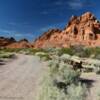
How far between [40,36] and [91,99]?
185 meters

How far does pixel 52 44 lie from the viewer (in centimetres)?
17375

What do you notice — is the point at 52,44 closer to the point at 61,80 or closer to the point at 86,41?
the point at 86,41

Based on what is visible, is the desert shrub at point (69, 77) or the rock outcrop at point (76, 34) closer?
the desert shrub at point (69, 77)

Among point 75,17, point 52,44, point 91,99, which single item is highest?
point 75,17

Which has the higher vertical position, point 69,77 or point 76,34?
point 76,34

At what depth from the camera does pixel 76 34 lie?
177250 mm

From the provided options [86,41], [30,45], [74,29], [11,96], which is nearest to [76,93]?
[11,96]

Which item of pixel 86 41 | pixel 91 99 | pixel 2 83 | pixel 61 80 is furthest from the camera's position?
pixel 86 41

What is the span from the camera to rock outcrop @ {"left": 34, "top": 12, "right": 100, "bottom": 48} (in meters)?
166

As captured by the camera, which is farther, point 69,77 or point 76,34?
point 76,34

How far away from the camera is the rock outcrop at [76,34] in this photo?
166288 millimetres

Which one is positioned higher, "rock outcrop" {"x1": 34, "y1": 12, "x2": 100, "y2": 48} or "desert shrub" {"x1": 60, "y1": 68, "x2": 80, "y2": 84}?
"rock outcrop" {"x1": 34, "y1": 12, "x2": 100, "y2": 48}

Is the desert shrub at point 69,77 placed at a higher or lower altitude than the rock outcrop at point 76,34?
lower

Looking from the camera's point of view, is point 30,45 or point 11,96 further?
point 30,45
